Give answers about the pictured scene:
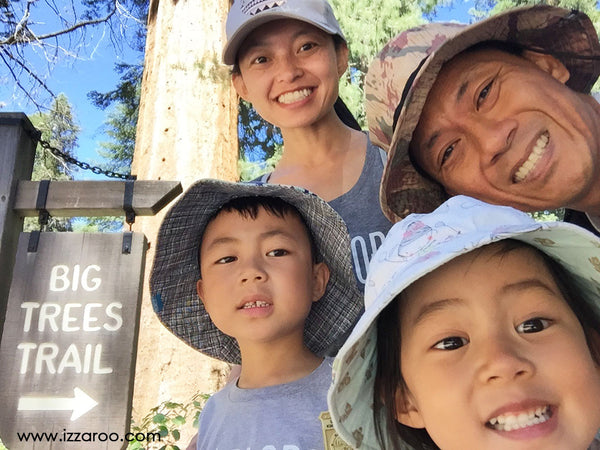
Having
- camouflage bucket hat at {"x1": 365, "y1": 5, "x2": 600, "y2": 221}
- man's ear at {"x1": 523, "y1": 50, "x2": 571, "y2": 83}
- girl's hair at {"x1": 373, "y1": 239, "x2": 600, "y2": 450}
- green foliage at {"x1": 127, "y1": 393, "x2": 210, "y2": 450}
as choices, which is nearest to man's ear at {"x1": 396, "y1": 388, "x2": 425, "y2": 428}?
girl's hair at {"x1": 373, "y1": 239, "x2": 600, "y2": 450}

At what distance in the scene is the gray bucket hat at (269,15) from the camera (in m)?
1.64

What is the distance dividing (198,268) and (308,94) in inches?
25.5

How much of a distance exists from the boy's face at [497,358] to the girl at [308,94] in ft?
2.00

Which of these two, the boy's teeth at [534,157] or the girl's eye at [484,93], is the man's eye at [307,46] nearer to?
the girl's eye at [484,93]

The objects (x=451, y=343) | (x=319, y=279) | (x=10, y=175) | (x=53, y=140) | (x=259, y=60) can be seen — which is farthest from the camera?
(x=53, y=140)

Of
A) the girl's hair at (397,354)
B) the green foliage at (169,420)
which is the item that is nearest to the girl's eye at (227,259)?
the girl's hair at (397,354)

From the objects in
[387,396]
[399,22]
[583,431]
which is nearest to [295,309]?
[387,396]

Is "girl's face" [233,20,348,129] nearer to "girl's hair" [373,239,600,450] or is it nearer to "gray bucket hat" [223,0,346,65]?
"gray bucket hat" [223,0,346,65]

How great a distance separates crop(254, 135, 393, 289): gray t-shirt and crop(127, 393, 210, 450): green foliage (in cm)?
129

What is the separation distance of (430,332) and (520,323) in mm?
149

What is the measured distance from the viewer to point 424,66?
128 centimetres

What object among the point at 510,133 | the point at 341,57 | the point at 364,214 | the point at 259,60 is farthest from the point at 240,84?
the point at 510,133

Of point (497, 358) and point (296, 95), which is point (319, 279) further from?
point (497, 358)

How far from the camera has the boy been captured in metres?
1.33
